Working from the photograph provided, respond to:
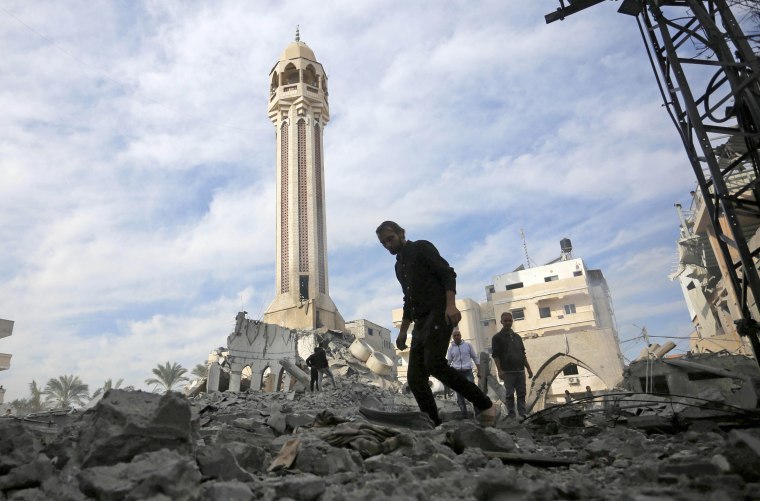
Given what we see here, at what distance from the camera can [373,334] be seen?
45719 mm

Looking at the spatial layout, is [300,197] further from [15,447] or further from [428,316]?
[15,447]

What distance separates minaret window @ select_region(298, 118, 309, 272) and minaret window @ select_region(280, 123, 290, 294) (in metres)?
1.16

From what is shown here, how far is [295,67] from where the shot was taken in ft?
145

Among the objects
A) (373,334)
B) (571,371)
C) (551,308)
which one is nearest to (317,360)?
(571,371)

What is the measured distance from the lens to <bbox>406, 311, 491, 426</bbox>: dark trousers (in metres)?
3.52

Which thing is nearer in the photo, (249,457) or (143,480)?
(143,480)

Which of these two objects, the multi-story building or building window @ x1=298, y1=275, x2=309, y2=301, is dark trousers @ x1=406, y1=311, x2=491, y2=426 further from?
building window @ x1=298, y1=275, x2=309, y2=301

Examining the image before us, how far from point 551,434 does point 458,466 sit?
226 cm

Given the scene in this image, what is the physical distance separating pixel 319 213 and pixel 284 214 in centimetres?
300

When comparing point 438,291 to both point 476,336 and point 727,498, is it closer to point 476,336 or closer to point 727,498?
point 727,498

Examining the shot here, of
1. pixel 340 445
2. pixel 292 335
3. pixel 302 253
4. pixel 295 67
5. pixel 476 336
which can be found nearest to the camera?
pixel 340 445

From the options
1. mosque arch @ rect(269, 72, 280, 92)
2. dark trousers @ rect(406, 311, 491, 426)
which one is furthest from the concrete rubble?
mosque arch @ rect(269, 72, 280, 92)

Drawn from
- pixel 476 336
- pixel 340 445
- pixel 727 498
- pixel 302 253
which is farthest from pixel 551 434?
pixel 476 336

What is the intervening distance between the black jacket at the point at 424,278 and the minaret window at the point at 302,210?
3383 centimetres
